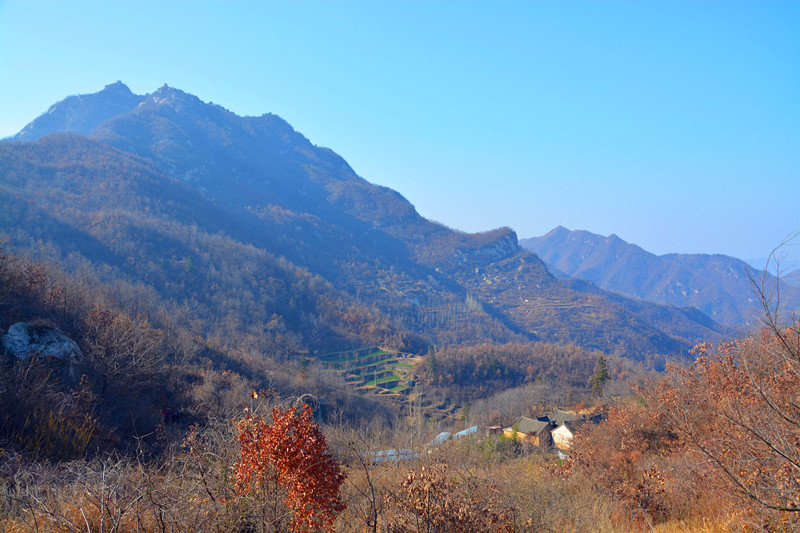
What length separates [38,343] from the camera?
12.5 m

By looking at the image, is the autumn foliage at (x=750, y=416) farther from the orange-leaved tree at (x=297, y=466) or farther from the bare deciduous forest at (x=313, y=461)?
the orange-leaved tree at (x=297, y=466)

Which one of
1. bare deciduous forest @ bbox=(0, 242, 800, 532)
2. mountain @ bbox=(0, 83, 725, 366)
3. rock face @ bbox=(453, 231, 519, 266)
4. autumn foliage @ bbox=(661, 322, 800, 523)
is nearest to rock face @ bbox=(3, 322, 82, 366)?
bare deciduous forest @ bbox=(0, 242, 800, 532)

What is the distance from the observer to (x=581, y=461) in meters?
12.5

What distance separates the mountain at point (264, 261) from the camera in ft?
239

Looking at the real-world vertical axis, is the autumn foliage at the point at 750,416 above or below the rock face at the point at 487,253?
below

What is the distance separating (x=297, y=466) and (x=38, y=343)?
12.9 metres

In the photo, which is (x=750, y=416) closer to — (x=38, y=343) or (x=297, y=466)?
(x=297, y=466)

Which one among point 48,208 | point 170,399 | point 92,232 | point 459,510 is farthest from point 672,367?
point 48,208

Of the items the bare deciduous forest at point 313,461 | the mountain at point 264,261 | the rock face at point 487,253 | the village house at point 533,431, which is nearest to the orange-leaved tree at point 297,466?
the bare deciduous forest at point 313,461

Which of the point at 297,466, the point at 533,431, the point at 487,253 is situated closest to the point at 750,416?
the point at 297,466

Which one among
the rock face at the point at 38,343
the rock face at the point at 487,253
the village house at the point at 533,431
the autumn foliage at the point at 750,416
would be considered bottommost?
the village house at the point at 533,431

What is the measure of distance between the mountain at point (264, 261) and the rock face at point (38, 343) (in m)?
47.0

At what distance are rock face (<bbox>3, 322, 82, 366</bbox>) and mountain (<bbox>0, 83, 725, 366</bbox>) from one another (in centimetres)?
4704

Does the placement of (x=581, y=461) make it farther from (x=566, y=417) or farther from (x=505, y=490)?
(x=566, y=417)
